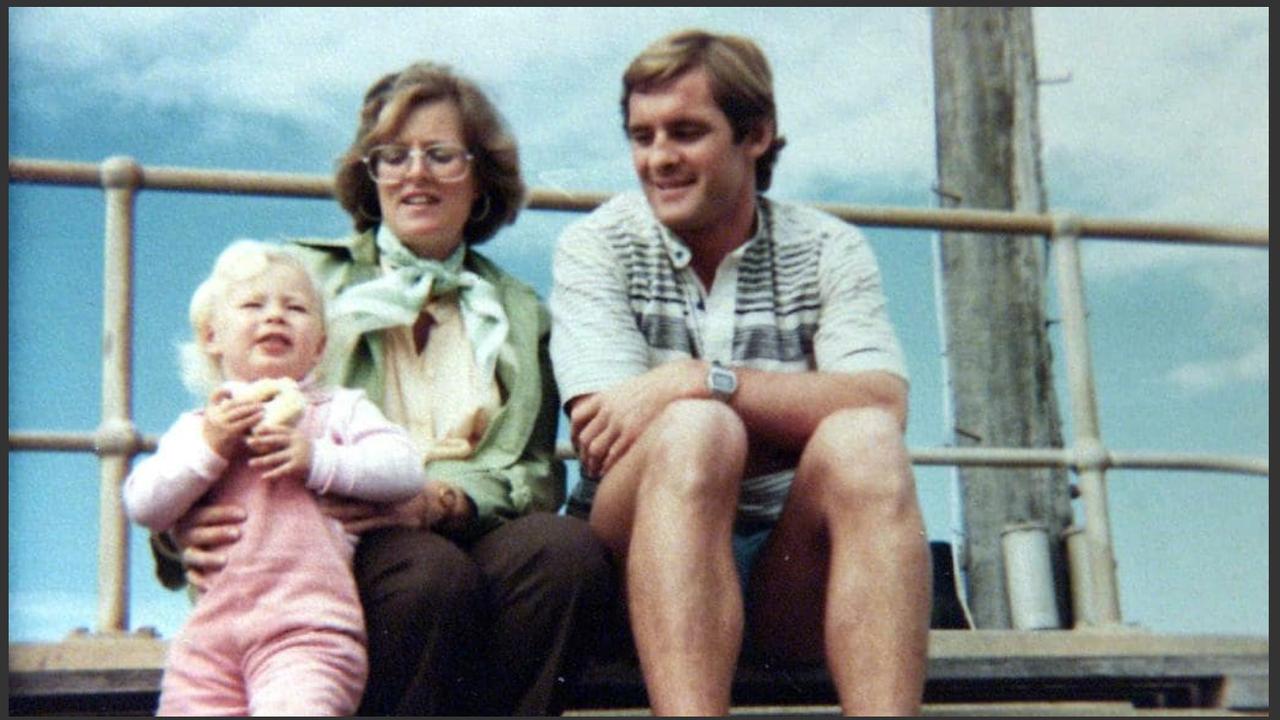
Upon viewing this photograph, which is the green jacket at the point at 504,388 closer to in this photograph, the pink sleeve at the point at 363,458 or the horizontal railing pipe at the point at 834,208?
the pink sleeve at the point at 363,458

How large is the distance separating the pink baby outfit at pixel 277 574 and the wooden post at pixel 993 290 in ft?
8.87

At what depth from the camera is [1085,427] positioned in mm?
2936

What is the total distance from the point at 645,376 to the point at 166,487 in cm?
60

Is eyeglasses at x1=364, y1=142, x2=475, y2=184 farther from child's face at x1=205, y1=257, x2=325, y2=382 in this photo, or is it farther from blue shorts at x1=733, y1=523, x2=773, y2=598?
blue shorts at x1=733, y1=523, x2=773, y2=598

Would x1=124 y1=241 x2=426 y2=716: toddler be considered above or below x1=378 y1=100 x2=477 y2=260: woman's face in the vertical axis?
below

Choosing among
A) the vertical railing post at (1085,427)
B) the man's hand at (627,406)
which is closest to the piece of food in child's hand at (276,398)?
the man's hand at (627,406)

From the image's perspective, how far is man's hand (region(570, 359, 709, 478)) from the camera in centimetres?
222

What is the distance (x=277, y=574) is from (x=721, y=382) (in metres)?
0.59

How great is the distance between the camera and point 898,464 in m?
2.08

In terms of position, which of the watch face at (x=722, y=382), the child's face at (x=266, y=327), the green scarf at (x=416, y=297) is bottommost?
the watch face at (x=722, y=382)

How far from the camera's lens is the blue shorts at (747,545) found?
91.1 inches

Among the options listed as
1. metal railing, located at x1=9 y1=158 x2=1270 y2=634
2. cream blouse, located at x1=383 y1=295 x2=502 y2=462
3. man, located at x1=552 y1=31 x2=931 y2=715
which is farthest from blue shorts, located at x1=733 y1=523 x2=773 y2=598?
metal railing, located at x1=9 y1=158 x2=1270 y2=634

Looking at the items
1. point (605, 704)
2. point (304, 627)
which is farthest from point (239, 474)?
point (605, 704)

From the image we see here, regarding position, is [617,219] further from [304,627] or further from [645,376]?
[304,627]
